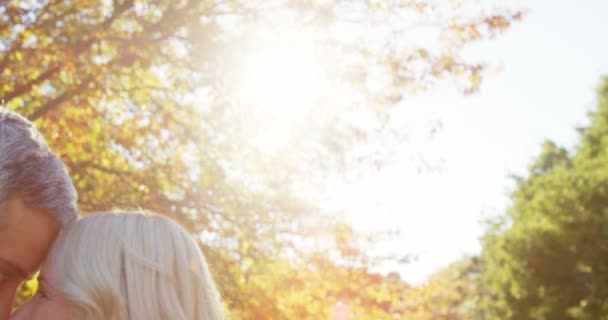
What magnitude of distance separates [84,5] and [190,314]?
22.5 feet

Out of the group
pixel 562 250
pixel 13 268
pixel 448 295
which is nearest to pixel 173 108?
pixel 13 268

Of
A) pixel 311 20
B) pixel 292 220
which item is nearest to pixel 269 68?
pixel 311 20

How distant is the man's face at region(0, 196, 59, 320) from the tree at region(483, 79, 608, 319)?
26.6m

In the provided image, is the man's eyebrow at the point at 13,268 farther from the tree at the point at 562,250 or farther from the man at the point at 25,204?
the tree at the point at 562,250

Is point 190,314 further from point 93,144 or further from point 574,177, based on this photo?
point 574,177

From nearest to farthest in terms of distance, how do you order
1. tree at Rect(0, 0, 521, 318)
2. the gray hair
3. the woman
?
the woman < the gray hair < tree at Rect(0, 0, 521, 318)

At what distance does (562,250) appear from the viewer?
28.0 m

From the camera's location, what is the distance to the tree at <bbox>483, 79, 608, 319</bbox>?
88.2 feet

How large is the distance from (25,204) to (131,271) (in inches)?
21.4

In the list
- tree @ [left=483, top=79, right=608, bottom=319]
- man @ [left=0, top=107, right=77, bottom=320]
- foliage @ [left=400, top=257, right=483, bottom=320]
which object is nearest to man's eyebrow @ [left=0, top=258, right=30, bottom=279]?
man @ [left=0, top=107, right=77, bottom=320]

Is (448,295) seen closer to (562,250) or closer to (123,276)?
(562,250)

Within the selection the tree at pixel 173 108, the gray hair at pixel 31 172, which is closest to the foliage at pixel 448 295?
the tree at pixel 173 108

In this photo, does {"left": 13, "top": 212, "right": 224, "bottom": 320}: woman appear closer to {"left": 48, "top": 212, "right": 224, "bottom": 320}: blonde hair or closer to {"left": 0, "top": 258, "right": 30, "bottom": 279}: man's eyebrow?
{"left": 48, "top": 212, "right": 224, "bottom": 320}: blonde hair

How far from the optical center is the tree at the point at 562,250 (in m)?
26.9
